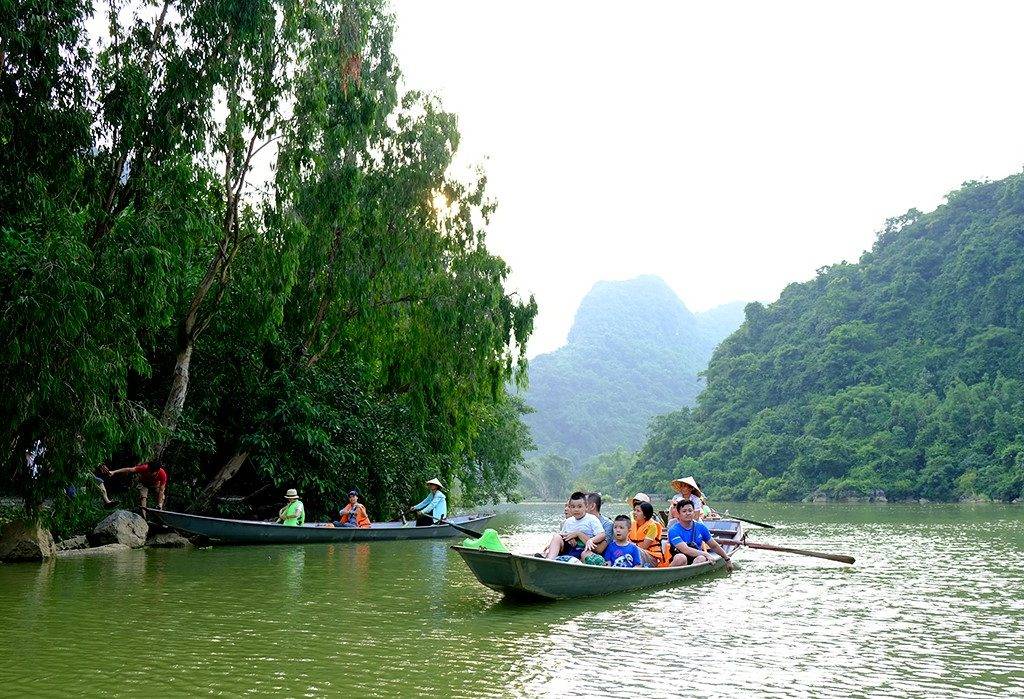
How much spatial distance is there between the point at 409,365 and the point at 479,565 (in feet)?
41.9

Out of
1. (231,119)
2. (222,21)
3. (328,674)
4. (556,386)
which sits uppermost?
(556,386)

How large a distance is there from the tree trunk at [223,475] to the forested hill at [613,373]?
8900 cm

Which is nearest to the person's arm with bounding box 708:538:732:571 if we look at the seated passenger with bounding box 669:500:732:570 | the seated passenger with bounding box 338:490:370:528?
the seated passenger with bounding box 669:500:732:570

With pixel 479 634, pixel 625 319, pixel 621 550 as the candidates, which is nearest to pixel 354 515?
pixel 621 550

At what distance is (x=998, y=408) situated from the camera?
61312 mm

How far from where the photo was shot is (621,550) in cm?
1119

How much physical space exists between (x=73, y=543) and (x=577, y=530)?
8.90 meters

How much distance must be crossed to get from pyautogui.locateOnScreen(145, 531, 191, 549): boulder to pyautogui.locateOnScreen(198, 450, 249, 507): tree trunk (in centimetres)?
186

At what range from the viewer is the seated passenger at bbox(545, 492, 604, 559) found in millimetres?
10812

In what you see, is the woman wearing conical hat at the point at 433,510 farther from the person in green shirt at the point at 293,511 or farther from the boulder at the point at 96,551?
the boulder at the point at 96,551

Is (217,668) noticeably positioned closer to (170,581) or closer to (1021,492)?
(170,581)

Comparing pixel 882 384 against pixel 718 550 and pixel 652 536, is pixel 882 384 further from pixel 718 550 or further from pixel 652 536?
pixel 652 536

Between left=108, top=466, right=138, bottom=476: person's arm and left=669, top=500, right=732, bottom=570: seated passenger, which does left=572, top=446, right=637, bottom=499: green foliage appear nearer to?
left=108, top=466, right=138, bottom=476: person's arm

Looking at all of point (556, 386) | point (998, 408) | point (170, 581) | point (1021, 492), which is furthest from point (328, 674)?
point (556, 386)
